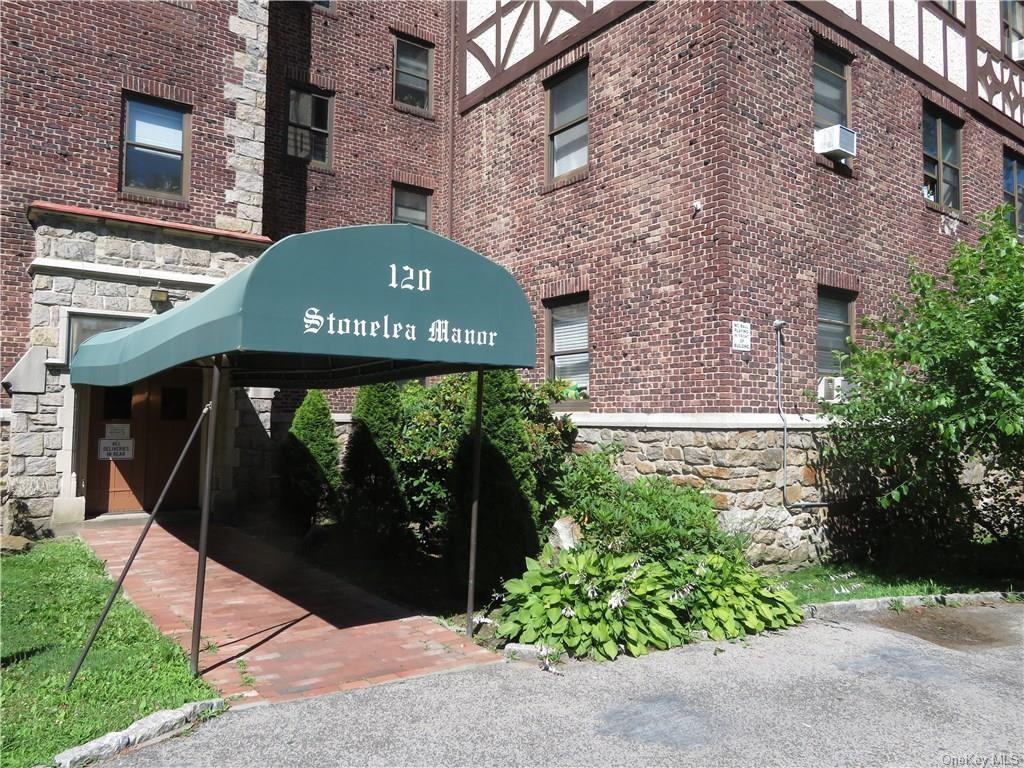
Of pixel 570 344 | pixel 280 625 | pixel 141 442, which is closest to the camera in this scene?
pixel 280 625

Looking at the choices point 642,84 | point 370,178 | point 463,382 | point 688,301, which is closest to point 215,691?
point 463,382

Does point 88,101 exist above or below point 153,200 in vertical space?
above

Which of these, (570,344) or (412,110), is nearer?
(570,344)

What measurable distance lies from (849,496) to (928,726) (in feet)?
19.0

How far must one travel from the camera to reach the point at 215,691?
503 centimetres

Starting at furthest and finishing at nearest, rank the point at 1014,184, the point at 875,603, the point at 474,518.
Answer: the point at 1014,184 → the point at 875,603 → the point at 474,518

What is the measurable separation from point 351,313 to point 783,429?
607 centimetres

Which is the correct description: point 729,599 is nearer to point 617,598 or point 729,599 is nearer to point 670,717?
point 617,598

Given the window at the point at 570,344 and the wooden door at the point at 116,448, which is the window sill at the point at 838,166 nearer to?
the window at the point at 570,344

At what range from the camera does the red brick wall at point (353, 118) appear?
13.9 m

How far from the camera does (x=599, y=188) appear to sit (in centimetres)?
1110

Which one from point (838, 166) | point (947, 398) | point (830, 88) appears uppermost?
point (830, 88)

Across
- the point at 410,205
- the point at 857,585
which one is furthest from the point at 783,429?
the point at 410,205

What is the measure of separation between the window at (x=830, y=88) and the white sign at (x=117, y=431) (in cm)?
1131
